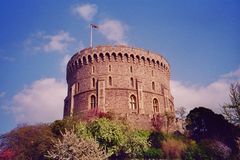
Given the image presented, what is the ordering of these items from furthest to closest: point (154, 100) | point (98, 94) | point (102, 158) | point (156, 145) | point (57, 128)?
point (154, 100) → point (98, 94) → point (156, 145) → point (57, 128) → point (102, 158)

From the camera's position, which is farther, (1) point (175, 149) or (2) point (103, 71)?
(2) point (103, 71)

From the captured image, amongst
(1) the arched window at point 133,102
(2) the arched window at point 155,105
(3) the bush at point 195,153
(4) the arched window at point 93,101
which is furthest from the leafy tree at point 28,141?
(2) the arched window at point 155,105

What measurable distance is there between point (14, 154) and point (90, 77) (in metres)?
18.4

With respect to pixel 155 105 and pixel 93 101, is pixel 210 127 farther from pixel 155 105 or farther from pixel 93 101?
pixel 93 101

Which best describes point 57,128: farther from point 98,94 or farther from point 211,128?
point 211,128

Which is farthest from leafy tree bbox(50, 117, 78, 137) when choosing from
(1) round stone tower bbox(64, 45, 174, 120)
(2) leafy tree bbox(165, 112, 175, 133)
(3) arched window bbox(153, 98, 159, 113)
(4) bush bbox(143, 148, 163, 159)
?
(3) arched window bbox(153, 98, 159, 113)

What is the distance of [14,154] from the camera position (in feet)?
97.8

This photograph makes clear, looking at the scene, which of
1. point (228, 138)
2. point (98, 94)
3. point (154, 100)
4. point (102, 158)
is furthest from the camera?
point (154, 100)

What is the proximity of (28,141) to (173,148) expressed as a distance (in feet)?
48.2

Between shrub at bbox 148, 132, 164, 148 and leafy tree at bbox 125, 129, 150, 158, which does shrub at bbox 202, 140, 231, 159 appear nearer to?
shrub at bbox 148, 132, 164, 148

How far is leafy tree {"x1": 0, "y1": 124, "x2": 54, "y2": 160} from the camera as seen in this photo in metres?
28.2

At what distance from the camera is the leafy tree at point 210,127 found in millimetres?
36000

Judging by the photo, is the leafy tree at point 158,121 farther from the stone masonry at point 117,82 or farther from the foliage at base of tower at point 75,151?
the foliage at base of tower at point 75,151

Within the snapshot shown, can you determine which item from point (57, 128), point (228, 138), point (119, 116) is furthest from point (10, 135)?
point (228, 138)
